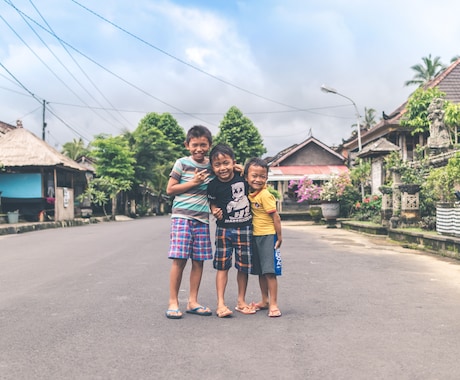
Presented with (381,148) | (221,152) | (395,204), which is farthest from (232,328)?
(381,148)

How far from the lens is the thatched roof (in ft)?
76.3

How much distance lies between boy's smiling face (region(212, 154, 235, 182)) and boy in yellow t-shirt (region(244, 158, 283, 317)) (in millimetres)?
224

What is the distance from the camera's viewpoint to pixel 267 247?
4363 millimetres

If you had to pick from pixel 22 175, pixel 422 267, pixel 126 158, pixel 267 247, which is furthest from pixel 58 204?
pixel 267 247

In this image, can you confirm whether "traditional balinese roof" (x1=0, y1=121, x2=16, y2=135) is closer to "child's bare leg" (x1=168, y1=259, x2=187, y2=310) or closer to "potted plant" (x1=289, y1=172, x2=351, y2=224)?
"potted plant" (x1=289, y1=172, x2=351, y2=224)

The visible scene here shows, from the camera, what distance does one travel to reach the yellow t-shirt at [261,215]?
438cm

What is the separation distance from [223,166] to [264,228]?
2.24 ft

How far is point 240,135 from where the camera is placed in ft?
161

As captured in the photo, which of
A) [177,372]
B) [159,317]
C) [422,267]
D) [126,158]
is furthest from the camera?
[126,158]

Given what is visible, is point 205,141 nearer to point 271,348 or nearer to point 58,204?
point 271,348

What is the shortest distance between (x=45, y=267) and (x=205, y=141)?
4528 millimetres

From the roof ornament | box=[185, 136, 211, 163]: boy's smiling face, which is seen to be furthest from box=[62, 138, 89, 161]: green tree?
box=[185, 136, 211, 163]: boy's smiling face

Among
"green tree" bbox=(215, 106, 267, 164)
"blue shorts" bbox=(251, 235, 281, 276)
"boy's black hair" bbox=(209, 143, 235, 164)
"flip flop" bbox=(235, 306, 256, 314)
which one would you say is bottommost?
"flip flop" bbox=(235, 306, 256, 314)

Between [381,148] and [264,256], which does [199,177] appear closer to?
[264,256]
